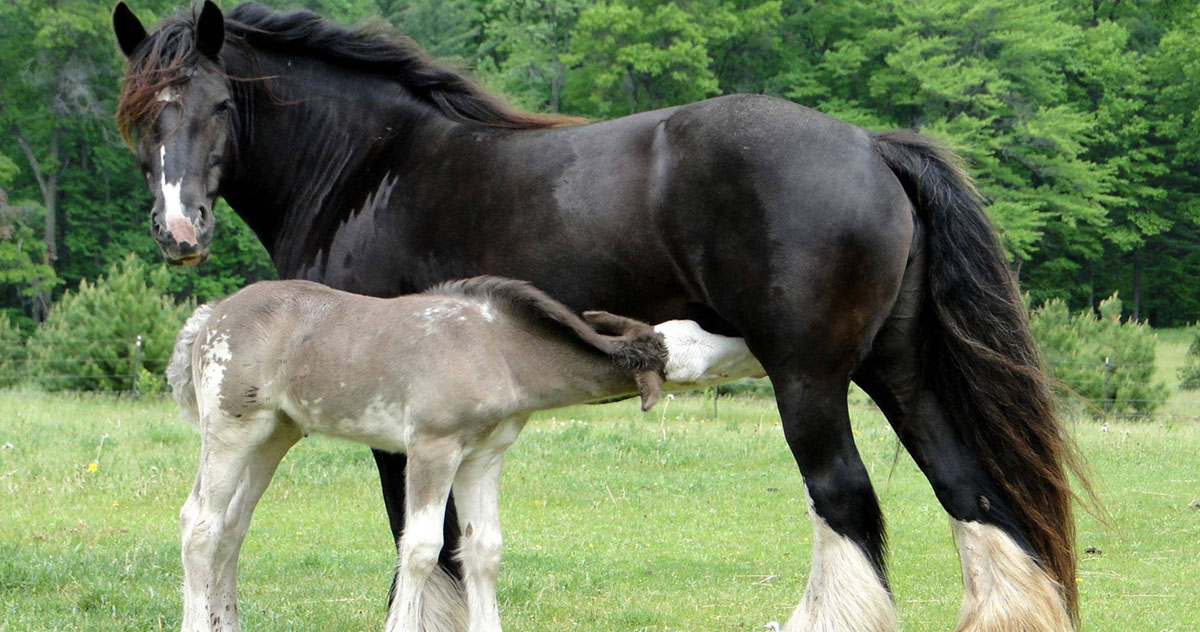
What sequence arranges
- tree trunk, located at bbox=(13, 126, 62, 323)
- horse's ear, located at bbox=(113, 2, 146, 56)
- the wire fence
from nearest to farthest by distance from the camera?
horse's ear, located at bbox=(113, 2, 146, 56), the wire fence, tree trunk, located at bbox=(13, 126, 62, 323)

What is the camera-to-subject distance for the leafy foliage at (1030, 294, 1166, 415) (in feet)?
56.3

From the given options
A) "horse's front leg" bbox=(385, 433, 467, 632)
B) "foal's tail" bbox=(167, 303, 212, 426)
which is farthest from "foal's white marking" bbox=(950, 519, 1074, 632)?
"foal's tail" bbox=(167, 303, 212, 426)

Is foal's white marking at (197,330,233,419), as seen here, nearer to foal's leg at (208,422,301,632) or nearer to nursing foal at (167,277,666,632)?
nursing foal at (167,277,666,632)

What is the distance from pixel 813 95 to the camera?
39.5 metres

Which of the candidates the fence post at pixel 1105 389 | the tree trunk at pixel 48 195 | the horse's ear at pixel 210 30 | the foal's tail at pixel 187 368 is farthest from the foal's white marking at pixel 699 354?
the tree trunk at pixel 48 195

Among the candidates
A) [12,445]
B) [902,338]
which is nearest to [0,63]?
[12,445]

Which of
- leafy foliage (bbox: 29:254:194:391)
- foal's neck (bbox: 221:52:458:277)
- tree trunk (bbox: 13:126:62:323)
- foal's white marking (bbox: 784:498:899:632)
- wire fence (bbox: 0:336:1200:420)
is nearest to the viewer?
foal's white marking (bbox: 784:498:899:632)

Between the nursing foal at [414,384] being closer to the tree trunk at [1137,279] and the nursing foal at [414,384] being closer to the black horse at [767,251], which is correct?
the black horse at [767,251]

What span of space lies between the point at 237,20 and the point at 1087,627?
491 centimetres

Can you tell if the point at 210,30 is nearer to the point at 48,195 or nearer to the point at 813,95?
the point at 48,195

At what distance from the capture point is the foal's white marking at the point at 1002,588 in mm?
4504

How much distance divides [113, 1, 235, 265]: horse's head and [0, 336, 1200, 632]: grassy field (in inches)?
69.6

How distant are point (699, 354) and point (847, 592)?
107 cm

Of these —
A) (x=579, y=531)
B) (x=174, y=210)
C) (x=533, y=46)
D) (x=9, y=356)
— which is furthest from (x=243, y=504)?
(x=533, y=46)
